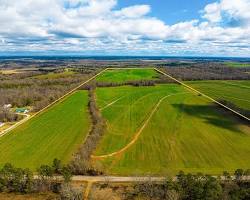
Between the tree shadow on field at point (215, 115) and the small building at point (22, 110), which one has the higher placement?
the tree shadow on field at point (215, 115)

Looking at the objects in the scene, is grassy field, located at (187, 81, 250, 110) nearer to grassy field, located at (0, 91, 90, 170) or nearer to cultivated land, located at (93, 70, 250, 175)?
cultivated land, located at (93, 70, 250, 175)

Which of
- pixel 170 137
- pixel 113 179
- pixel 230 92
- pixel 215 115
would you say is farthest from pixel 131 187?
pixel 230 92

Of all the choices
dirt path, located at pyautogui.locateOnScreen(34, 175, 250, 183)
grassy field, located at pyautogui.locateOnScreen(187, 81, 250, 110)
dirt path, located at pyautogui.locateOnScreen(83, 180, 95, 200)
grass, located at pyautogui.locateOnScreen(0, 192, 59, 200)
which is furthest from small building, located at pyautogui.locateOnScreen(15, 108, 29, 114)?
grassy field, located at pyautogui.locateOnScreen(187, 81, 250, 110)

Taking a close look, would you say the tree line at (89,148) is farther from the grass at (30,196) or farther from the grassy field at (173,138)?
the grass at (30,196)

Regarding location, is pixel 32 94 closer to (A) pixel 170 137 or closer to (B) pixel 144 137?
(B) pixel 144 137

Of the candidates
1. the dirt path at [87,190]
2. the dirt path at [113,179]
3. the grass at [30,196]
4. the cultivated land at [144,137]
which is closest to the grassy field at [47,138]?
the cultivated land at [144,137]

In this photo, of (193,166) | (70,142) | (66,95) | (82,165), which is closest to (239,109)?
(193,166)

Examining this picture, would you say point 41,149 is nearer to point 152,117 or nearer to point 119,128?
point 119,128
